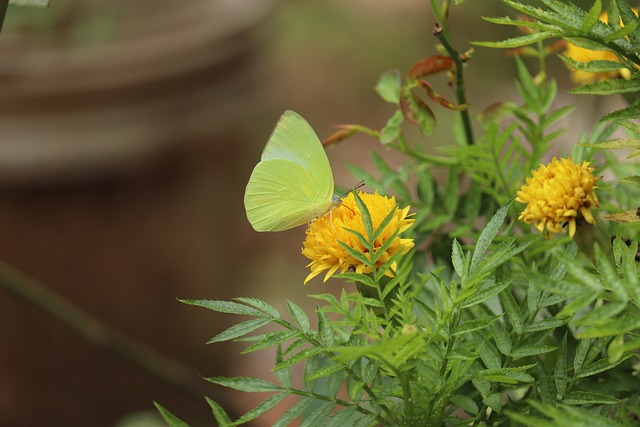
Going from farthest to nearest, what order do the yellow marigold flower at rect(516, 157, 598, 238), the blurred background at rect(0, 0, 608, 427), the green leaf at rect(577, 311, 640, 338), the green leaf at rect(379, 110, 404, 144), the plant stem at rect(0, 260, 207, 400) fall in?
1. the blurred background at rect(0, 0, 608, 427)
2. the plant stem at rect(0, 260, 207, 400)
3. the green leaf at rect(379, 110, 404, 144)
4. the yellow marigold flower at rect(516, 157, 598, 238)
5. the green leaf at rect(577, 311, 640, 338)

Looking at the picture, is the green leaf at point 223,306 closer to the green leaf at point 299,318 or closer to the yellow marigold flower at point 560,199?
the green leaf at point 299,318

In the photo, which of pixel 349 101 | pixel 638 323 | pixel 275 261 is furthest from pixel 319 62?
pixel 638 323

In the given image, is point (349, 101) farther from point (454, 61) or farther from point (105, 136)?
point (454, 61)

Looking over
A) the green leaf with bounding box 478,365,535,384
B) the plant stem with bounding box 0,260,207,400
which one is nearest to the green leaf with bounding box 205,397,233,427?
the green leaf with bounding box 478,365,535,384

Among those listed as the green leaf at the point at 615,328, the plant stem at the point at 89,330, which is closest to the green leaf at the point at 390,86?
the green leaf at the point at 615,328

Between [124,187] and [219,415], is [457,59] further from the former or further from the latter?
[124,187]

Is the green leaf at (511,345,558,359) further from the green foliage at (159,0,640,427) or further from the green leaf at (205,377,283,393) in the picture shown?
the green leaf at (205,377,283,393)
